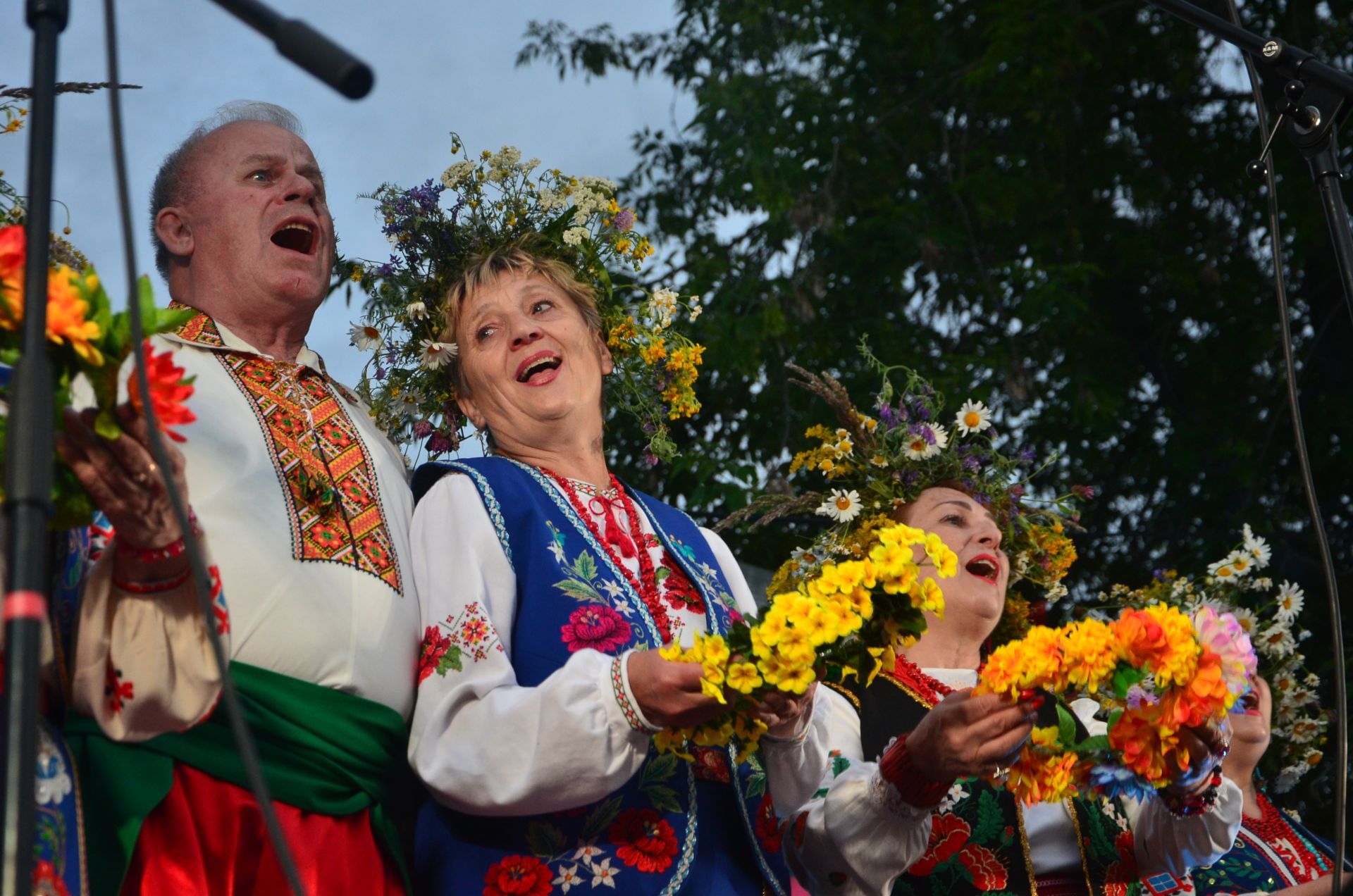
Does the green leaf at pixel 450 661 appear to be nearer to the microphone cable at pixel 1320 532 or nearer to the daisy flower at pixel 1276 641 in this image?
the microphone cable at pixel 1320 532

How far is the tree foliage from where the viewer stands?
300 inches

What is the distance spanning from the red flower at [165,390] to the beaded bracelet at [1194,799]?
2043 millimetres

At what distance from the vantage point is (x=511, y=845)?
103 inches

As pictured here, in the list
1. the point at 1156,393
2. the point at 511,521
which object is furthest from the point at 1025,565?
the point at 1156,393

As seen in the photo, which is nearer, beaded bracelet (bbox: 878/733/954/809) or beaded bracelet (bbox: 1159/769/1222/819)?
beaded bracelet (bbox: 878/733/954/809)

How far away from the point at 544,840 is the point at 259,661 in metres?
0.56

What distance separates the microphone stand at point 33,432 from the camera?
1.46 meters

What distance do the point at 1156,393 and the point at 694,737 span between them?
251 inches

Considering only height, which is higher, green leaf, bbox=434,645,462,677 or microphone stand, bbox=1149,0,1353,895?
microphone stand, bbox=1149,0,1353,895

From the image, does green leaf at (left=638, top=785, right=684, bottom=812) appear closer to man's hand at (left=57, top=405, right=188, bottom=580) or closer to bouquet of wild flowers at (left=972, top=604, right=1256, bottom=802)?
bouquet of wild flowers at (left=972, top=604, right=1256, bottom=802)

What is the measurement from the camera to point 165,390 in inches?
77.4

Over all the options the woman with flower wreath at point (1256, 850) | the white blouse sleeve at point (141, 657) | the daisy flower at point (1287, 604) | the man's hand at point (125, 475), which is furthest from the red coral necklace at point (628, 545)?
the daisy flower at point (1287, 604)

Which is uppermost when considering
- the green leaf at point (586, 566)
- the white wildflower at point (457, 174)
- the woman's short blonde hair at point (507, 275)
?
the white wildflower at point (457, 174)

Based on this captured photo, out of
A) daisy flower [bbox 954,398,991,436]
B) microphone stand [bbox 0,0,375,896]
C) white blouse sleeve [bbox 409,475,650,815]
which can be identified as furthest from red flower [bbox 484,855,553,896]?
daisy flower [bbox 954,398,991,436]
